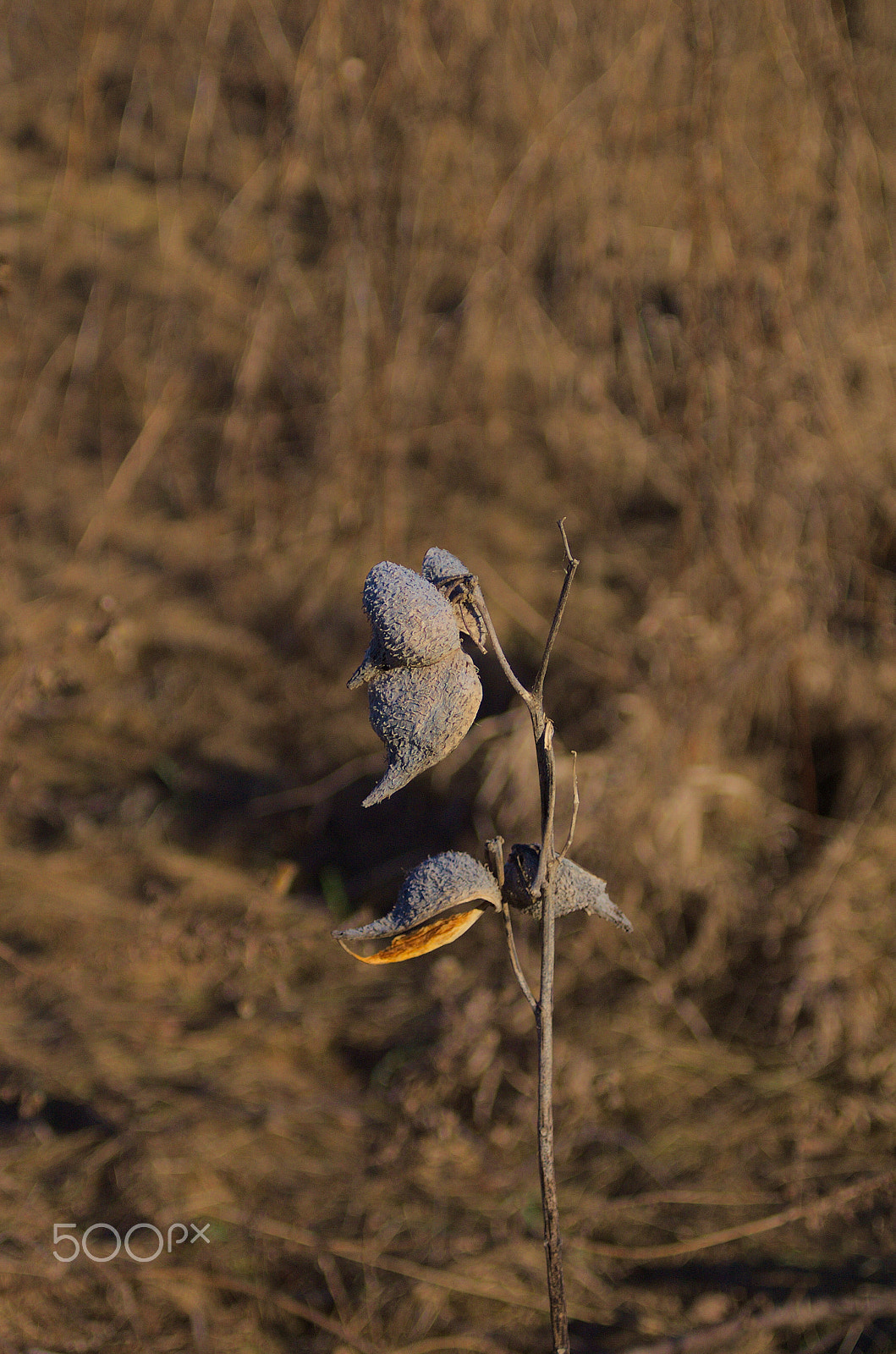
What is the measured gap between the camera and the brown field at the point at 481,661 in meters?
1.59

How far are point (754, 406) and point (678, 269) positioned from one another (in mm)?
870

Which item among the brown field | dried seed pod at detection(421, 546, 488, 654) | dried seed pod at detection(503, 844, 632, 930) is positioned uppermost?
dried seed pod at detection(421, 546, 488, 654)

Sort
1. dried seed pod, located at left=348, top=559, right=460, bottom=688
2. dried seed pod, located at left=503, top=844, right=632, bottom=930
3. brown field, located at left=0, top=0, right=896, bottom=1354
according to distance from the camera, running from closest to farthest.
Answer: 1. dried seed pod, located at left=348, top=559, right=460, bottom=688
2. dried seed pod, located at left=503, top=844, right=632, bottom=930
3. brown field, located at left=0, top=0, right=896, bottom=1354

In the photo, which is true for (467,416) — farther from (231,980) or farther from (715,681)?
(231,980)

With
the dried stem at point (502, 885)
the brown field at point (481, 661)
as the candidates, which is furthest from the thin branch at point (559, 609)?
the brown field at point (481, 661)

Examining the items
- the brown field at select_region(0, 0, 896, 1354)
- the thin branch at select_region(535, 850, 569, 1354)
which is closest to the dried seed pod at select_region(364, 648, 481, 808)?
the thin branch at select_region(535, 850, 569, 1354)

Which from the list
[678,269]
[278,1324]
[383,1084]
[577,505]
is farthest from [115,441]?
[278,1324]

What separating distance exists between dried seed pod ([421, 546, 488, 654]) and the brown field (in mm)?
1037

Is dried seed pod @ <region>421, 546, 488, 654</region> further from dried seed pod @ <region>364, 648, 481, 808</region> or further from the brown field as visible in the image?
the brown field

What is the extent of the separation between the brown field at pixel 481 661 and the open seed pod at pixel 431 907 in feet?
3.10

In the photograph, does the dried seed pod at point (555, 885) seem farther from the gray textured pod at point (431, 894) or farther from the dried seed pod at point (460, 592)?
the dried seed pod at point (460, 592)

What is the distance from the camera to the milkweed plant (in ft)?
2.11

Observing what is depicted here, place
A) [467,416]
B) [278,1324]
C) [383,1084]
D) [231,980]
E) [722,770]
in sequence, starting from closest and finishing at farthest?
1. [278,1324]
2. [383,1084]
3. [231,980]
4. [722,770]
5. [467,416]

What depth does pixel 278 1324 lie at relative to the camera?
1443 mm
